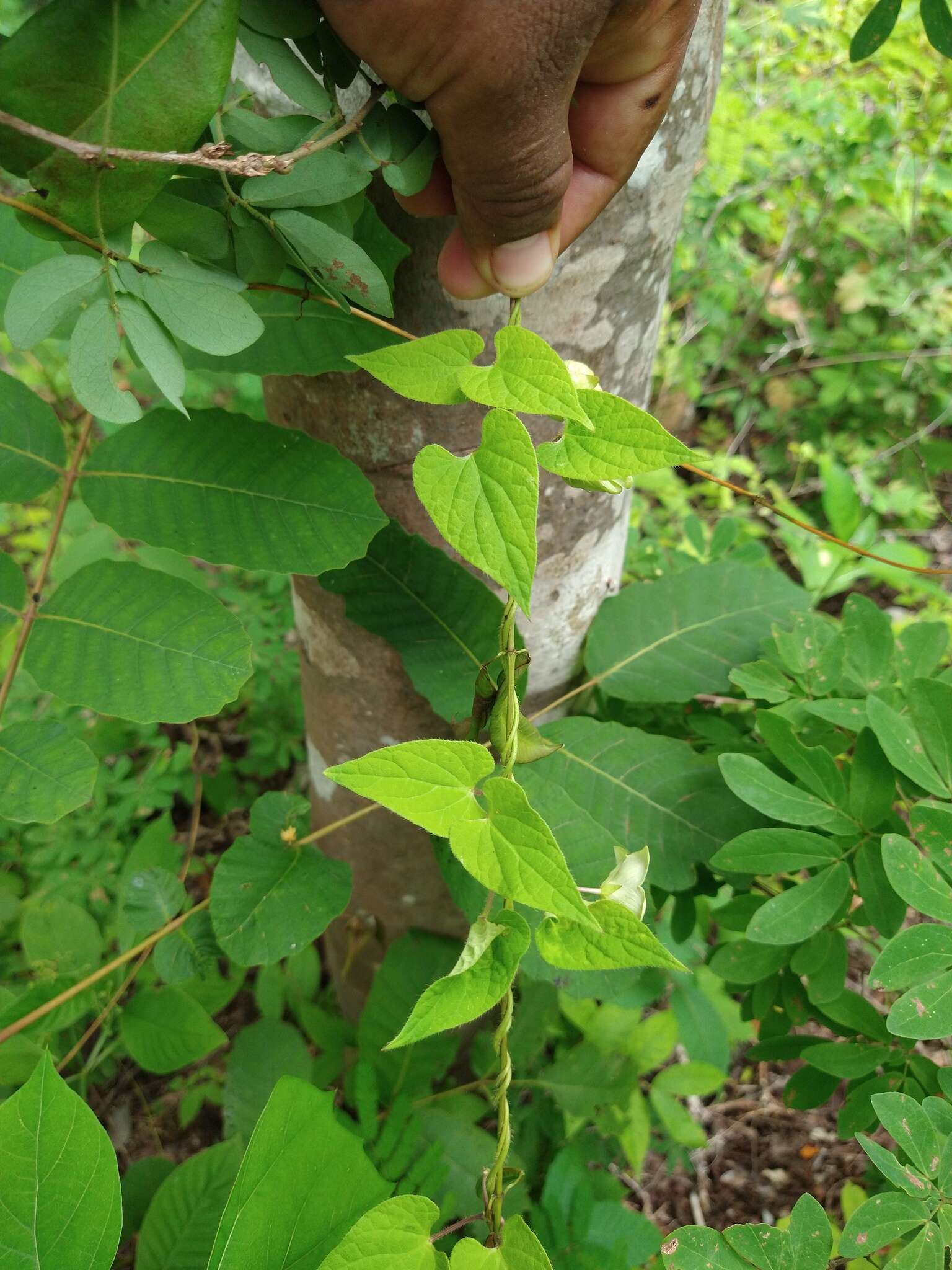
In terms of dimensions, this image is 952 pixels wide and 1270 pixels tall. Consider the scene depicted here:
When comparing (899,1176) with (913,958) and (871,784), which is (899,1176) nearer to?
(913,958)

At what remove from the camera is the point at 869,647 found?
132cm

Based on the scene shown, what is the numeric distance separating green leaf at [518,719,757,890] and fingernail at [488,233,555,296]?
0.65 meters

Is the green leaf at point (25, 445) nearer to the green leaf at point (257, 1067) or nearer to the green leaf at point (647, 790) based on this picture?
the green leaf at point (647, 790)

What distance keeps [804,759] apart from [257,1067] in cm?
127

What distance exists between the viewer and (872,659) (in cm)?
132

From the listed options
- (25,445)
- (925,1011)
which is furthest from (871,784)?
(25,445)

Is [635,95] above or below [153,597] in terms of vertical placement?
above

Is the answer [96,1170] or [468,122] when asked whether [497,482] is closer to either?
[468,122]

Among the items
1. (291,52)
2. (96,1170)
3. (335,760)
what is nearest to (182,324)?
(291,52)

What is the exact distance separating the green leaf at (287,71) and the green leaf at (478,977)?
2.46ft

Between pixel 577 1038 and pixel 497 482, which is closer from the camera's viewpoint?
pixel 497 482

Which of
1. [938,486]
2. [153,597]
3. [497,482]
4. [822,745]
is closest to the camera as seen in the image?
[497,482]

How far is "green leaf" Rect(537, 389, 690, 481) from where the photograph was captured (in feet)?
2.60

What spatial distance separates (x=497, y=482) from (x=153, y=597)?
1.86 feet
